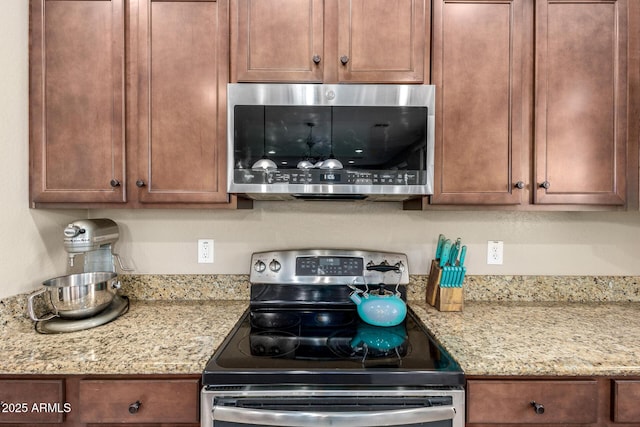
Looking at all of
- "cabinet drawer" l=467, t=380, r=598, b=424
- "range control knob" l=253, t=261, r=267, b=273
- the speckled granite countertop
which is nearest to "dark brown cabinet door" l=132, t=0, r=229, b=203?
"range control knob" l=253, t=261, r=267, b=273

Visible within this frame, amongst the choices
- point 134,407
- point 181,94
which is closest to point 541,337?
point 134,407

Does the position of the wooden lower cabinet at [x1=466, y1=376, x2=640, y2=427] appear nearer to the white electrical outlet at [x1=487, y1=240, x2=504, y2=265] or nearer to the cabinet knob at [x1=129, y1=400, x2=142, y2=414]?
the white electrical outlet at [x1=487, y1=240, x2=504, y2=265]

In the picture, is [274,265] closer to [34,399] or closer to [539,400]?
[34,399]

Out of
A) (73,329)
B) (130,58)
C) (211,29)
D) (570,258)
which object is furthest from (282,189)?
(570,258)

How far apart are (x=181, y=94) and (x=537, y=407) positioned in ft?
5.47

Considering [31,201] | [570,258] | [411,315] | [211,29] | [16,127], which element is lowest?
[411,315]

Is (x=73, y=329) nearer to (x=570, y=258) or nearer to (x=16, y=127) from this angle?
(x=16, y=127)

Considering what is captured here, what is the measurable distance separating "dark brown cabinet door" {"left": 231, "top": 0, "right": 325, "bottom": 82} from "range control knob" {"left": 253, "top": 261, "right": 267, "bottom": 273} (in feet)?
2.64

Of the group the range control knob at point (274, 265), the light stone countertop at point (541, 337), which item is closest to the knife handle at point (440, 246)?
the light stone countertop at point (541, 337)

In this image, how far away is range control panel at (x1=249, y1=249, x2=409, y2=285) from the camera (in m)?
1.57

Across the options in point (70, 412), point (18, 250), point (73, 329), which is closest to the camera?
point (70, 412)

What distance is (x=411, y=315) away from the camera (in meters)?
1.49

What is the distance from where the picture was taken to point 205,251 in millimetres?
1701

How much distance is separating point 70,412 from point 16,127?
109cm
